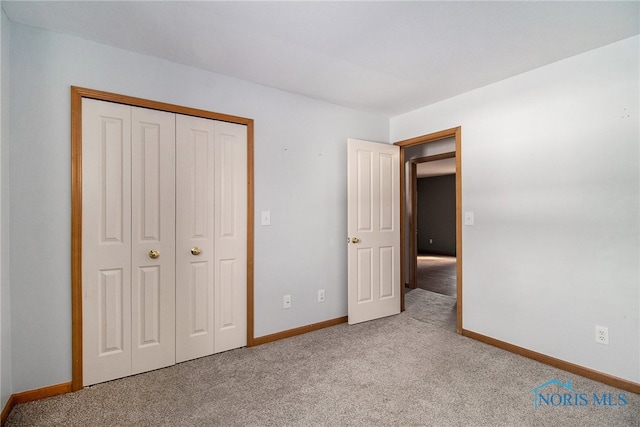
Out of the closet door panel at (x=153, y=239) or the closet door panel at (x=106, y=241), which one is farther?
the closet door panel at (x=153, y=239)

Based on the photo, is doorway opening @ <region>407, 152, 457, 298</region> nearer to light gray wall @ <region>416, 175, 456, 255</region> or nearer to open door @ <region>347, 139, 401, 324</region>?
light gray wall @ <region>416, 175, 456, 255</region>

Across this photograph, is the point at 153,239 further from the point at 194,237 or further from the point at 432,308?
the point at 432,308

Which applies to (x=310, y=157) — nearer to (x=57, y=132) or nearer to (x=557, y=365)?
(x=57, y=132)

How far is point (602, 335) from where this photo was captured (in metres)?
2.13

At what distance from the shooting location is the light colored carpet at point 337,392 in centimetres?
173

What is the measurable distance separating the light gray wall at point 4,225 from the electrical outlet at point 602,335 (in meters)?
3.76

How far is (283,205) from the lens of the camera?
290 cm

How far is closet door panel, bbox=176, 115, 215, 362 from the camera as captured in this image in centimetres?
239

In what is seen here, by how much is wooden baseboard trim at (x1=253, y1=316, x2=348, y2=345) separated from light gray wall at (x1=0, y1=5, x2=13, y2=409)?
1.58 meters

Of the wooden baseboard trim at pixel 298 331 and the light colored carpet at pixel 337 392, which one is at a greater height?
the wooden baseboard trim at pixel 298 331

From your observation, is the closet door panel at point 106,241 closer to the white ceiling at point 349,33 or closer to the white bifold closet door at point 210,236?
the white bifold closet door at point 210,236

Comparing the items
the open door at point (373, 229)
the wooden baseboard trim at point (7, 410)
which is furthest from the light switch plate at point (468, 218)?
the wooden baseboard trim at point (7, 410)

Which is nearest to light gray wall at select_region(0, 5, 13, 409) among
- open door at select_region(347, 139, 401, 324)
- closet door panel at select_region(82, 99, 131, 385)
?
closet door panel at select_region(82, 99, 131, 385)

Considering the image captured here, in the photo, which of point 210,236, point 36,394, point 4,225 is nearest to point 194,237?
point 210,236
